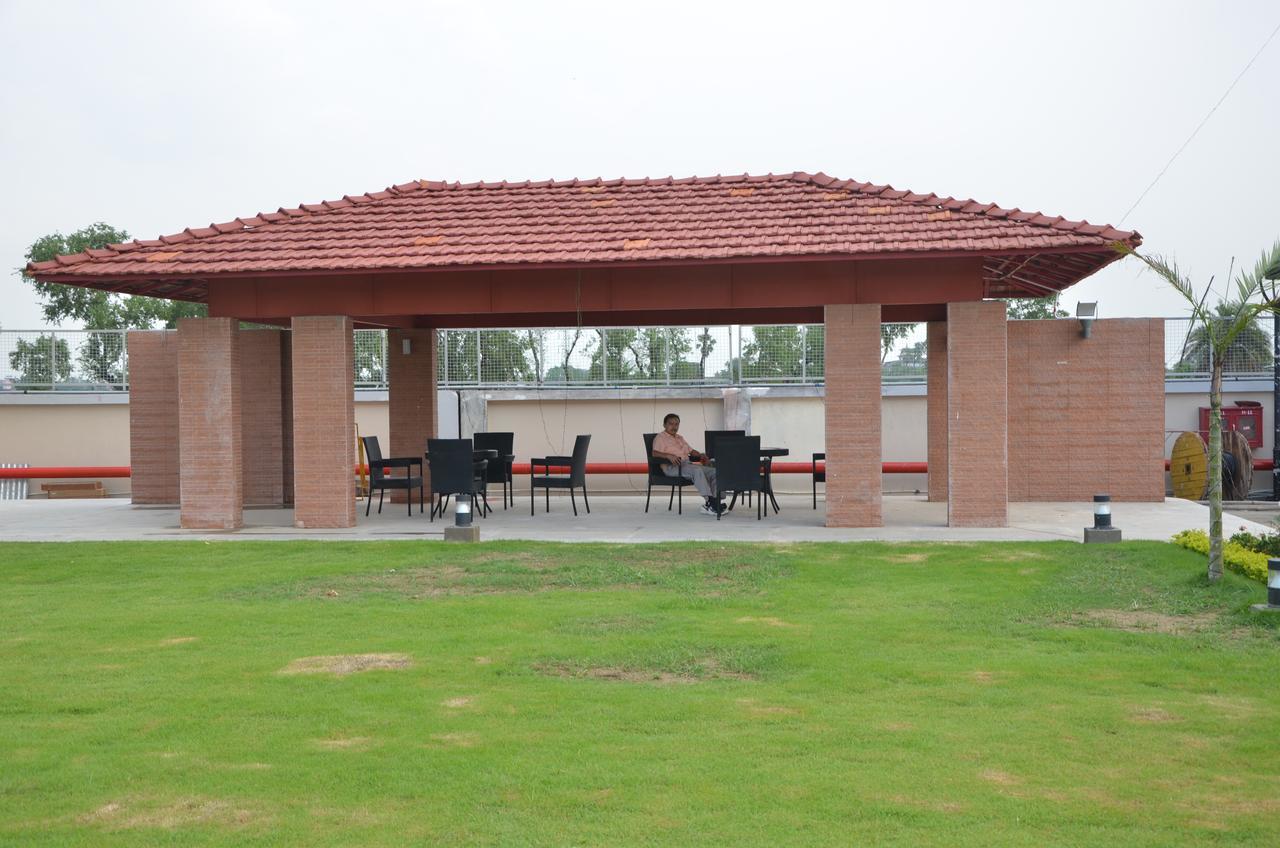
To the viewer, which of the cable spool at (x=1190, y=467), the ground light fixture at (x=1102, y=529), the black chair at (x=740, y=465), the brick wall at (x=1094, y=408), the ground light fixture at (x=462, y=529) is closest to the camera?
the ground light fixture at (x=1102, y=529)

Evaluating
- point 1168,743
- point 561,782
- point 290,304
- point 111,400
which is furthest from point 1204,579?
point 111,400

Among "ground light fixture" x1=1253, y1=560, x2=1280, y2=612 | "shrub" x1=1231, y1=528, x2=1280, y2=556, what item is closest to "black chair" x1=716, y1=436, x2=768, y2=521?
"shrub" x1=1231, y1=528, x2=1280, y2=556

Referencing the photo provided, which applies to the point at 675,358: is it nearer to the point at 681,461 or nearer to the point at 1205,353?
the point at 681,461

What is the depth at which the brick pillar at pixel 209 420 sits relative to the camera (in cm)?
1543

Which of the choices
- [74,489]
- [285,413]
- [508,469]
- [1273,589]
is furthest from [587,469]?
[1273,589]

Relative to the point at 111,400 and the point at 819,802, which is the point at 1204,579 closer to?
the point at 819,802

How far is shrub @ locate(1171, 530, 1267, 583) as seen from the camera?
391 inches

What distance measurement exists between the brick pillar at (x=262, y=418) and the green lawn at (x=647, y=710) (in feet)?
25.4

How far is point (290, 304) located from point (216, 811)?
37.6 feet

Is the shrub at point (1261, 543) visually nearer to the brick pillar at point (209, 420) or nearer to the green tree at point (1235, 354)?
the brick pillar at point (209, 420)

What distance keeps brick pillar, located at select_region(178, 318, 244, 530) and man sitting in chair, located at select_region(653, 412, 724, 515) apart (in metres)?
5.33

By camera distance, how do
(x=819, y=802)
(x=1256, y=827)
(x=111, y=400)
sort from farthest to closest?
(x=111, y=400), (x=819, y=802), (x=1256, y=827)

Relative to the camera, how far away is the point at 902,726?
236 inches

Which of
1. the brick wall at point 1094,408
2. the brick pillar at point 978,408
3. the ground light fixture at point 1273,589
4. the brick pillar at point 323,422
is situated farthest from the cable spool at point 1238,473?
the brick pillar at point 323,422
